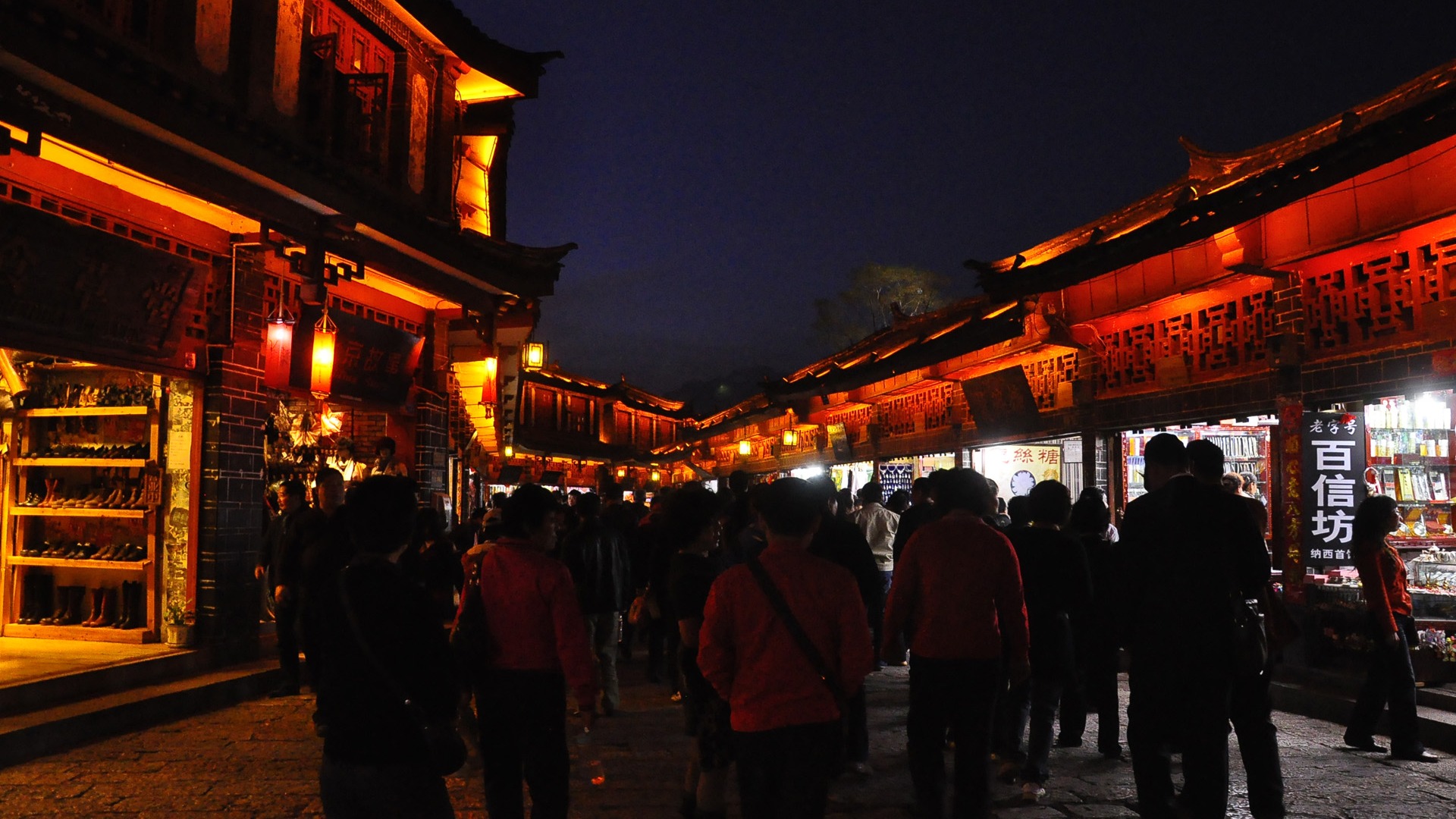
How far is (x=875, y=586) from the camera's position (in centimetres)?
775

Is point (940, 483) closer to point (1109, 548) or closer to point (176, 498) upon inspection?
point (1109, 548)

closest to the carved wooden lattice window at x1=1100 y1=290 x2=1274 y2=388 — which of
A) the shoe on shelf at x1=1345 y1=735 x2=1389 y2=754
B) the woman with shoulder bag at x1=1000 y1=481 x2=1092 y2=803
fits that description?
the shoe on shelf at x1=1345 y1=735 x2=1389 y2=754

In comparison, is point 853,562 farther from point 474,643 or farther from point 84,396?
point 84,396

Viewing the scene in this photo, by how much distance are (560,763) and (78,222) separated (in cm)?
770

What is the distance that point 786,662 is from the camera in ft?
12.8

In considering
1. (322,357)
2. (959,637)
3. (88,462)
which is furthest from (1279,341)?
(88,462)

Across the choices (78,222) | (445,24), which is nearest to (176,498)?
(78,222)

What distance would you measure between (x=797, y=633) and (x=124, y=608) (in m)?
10.5

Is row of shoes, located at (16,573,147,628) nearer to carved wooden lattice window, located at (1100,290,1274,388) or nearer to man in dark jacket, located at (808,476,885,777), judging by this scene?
man in dark jacket, located at (808,476,885,777)

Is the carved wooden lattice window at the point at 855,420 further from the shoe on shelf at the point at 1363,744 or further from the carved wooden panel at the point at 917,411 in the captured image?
the shoe on shelf at the point at 1363,744

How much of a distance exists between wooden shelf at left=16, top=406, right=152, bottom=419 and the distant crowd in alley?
4.17 meters

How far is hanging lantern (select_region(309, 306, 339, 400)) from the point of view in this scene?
1215 cm

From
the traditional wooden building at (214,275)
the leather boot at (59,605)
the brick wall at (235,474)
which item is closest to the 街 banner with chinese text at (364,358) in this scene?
the traditional wooden building at (214,275)

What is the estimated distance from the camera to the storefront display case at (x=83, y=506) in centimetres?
1116
